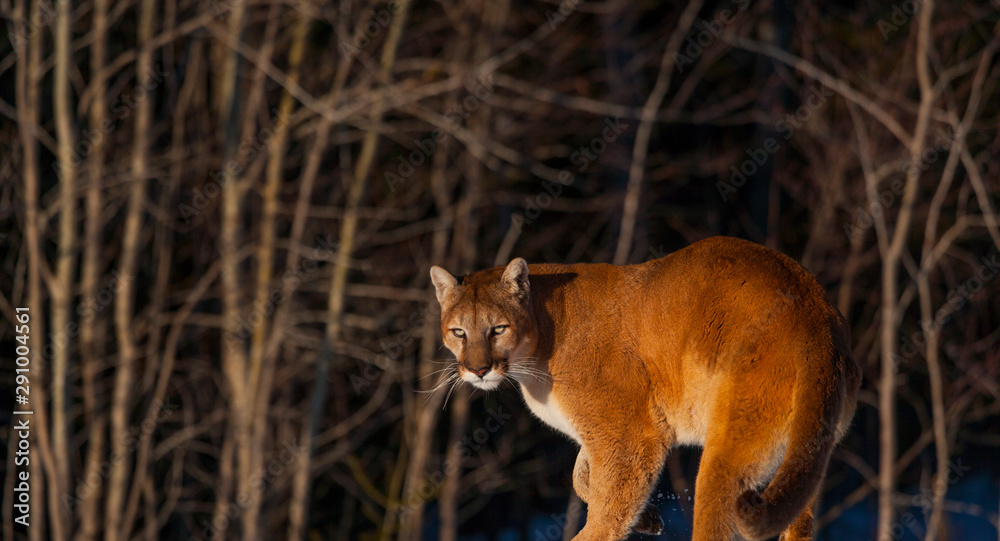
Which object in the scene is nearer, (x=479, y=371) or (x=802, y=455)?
(x=802, y=455)

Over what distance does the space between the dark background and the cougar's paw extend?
7427mm

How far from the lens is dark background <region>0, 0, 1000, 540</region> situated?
511 inches

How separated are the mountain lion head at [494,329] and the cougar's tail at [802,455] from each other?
5.08 ft

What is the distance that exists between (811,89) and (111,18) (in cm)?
1009

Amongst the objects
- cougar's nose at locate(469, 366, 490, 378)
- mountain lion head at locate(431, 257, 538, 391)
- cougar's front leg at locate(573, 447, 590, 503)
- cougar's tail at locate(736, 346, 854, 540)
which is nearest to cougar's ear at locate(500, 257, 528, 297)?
mountain lion head at locate(431, 257, 538, 391)

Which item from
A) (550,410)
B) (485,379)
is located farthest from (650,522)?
(485,379)

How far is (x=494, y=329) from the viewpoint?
17.3ft

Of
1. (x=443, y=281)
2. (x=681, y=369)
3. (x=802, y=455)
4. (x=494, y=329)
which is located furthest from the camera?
(x=443, y=281)

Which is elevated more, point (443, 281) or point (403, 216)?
point (443, 281)

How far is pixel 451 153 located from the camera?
16500mm

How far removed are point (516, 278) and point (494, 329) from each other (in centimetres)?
30

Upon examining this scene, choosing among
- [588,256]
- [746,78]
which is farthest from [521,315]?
[746,78]

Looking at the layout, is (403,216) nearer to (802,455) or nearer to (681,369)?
(681,369)

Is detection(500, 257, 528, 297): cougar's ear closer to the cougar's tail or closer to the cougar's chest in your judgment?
the cougar's chest
